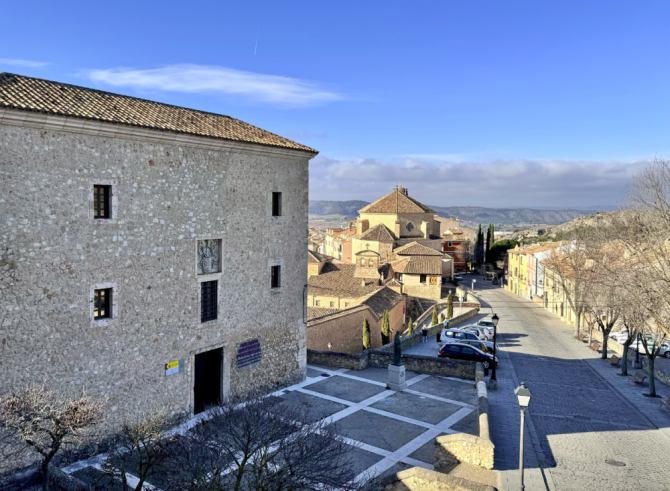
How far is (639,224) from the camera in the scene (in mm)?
20703

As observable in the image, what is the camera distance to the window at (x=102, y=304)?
12820mm

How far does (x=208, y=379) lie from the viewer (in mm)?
16406

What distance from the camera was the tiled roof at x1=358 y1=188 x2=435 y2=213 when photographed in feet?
221

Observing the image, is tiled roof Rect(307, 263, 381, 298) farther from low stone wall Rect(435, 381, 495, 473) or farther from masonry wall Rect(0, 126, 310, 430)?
low stone wall Rect(435, 381, 495, 473)

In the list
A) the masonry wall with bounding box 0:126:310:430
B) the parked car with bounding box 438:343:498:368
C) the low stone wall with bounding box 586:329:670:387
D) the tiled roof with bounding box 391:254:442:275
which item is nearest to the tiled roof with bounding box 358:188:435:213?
the tiled roof with bounding box 391:254:442:275

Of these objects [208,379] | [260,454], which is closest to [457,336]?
[208,379]

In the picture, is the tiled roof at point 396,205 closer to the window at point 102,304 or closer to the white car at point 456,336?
the white car at point 456,336

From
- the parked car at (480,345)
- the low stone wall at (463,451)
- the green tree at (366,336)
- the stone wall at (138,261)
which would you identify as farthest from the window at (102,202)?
the green tree at (366,336)

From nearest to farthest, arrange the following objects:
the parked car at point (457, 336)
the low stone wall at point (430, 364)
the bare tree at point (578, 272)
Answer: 1. the low stone wall at point (430, 364)
2. the parked car at point (457, 336)
3. the bare tree at point (578, 272)

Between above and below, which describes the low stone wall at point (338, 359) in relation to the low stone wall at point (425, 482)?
below

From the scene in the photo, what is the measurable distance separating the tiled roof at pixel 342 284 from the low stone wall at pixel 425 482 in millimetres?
28885

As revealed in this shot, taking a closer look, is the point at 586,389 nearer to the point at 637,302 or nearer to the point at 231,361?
Result: the point at 637,302

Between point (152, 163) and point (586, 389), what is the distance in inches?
759

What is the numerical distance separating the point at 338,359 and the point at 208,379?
7250 mm
